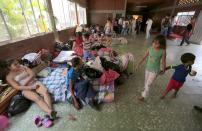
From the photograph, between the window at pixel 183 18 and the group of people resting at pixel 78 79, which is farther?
the window at pixel 183 18

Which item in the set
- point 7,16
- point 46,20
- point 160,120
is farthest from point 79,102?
point 46,20

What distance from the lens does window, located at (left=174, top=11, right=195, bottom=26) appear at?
28.5 ft

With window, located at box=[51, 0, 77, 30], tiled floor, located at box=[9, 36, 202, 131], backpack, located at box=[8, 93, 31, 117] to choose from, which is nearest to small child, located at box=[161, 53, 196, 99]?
tiled floor, located at box=[9, 36, 202, 131]

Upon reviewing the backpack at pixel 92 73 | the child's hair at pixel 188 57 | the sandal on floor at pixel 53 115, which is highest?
the child's hair at pixel 188 57

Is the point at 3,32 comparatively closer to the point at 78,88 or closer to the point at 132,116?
the point at 78,88

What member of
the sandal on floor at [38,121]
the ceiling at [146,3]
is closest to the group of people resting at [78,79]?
the sandal on floor at [38,121]

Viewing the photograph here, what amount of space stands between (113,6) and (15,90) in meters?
12.2

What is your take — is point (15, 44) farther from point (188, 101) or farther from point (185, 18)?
point (185, 18)

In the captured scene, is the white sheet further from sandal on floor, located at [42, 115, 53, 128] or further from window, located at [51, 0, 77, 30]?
window, located at [51, 0, 77, 30]

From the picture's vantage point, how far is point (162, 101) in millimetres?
2207

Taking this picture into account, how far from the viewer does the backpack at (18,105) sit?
6.20 ft

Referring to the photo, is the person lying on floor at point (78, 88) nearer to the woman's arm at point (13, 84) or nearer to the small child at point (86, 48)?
the woman's arm at point (13, 84)

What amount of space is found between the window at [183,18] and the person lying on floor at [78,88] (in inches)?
399

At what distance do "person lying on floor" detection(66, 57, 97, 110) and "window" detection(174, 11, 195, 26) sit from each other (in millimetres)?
10140
